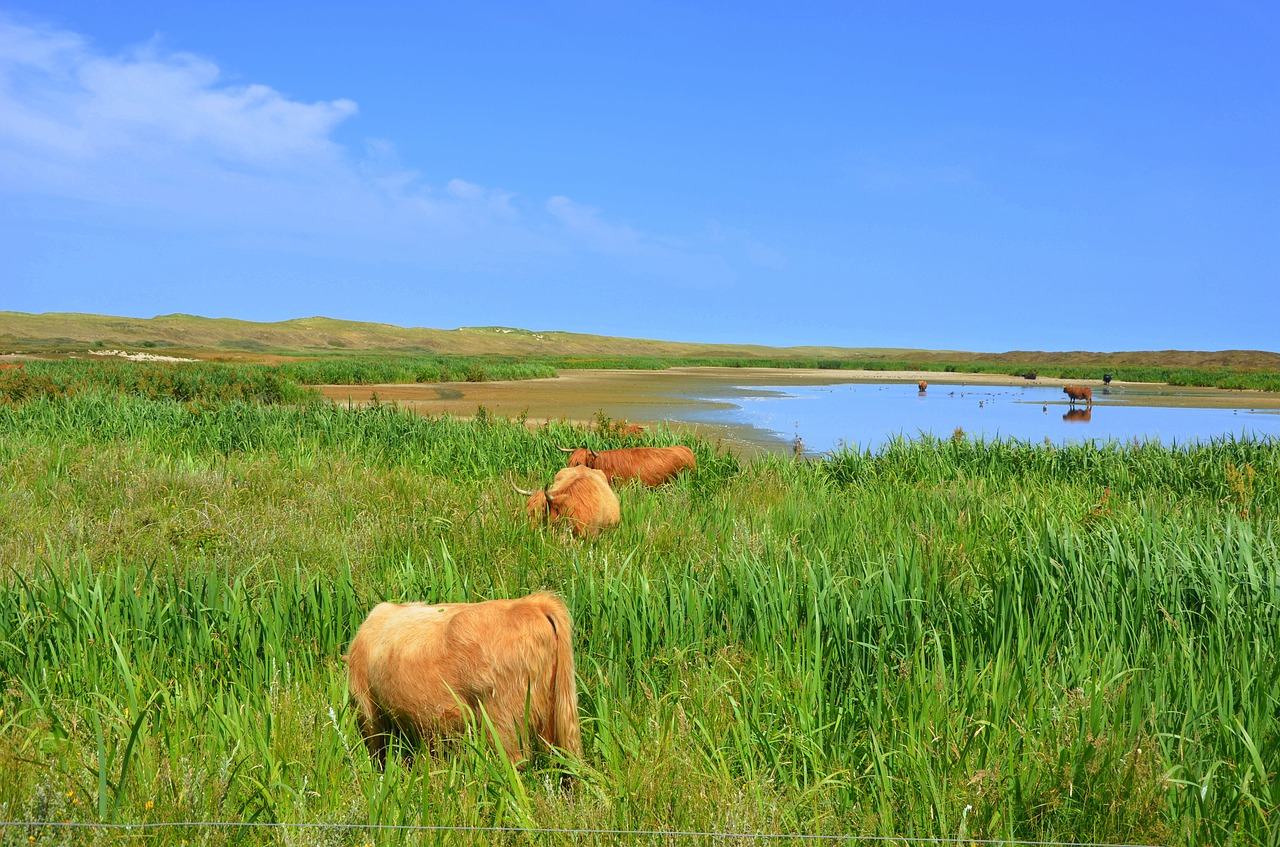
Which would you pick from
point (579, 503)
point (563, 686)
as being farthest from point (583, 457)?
point (563, 686)

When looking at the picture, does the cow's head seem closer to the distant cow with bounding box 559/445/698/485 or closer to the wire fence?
the distant cow with bounding box 559/445/698/485

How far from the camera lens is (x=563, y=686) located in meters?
2.76

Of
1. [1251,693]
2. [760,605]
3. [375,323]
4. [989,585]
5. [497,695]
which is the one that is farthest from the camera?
[375,323]

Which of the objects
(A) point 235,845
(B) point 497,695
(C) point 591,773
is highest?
(B) point 497,695

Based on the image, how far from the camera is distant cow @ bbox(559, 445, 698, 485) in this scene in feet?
30.4

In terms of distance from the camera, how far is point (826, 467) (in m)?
11.4

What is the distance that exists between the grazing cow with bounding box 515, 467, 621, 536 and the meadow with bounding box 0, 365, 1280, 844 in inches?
7.5

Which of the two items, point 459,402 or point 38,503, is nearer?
point 38,503

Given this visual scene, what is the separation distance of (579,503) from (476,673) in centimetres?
354

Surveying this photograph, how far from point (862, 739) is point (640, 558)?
2.81 meters

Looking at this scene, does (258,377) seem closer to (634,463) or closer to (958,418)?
(634,463)

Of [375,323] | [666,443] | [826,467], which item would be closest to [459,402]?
[666,443]

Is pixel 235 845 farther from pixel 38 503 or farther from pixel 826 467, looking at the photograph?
pixel 826 467

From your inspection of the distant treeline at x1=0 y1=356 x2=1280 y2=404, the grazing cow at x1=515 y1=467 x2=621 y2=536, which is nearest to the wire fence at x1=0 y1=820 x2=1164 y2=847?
the grazing cow at x1=515 y1=467 x2=621 y2=536
